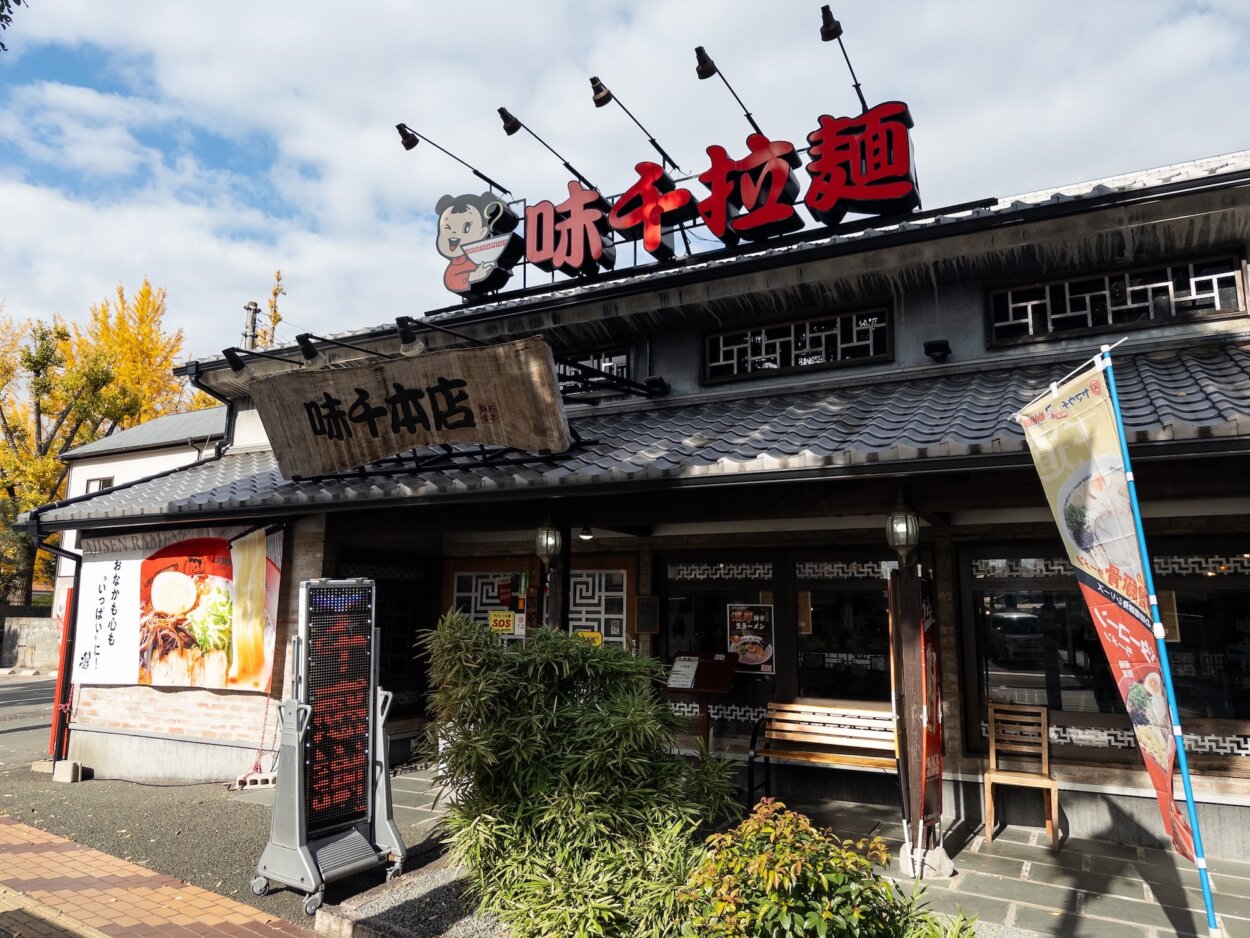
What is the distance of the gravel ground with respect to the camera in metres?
5.04

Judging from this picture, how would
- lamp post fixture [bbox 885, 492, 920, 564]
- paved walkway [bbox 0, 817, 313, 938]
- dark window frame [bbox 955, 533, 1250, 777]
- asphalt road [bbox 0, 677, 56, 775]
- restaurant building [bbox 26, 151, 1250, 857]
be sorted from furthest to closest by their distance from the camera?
asphalt road [bbox 0, 677, 56, 775] < dark window frame [bbox 955, 533, 1250, 777] < restaurant building [bbox 26, 151, 1250, 857] < lamp post fixture [bbox 885, 492, 920, 564] < paved walkway [bbox 0, 817, 313, 938]

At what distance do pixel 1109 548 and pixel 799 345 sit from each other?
584 cm

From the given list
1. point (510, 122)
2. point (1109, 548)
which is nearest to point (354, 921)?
point (1109, 548)

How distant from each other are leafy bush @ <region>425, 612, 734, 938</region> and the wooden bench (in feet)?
7.85

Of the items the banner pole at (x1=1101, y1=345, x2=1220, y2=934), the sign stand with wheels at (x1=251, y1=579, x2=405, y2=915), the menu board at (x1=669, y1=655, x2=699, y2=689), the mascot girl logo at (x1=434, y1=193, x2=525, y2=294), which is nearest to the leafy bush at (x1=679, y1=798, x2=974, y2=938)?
the banner pole at (x1=1101, y1=345, x2=1220, y2=934)

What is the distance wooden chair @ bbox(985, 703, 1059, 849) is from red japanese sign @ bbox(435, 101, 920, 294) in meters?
5.17

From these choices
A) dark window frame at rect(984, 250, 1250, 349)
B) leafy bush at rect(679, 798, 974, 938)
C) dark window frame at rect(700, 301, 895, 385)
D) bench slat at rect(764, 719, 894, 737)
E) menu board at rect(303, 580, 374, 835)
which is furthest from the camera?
dark window frame at rect(700, 301, 895, 385)

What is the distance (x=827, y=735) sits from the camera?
7.76 m

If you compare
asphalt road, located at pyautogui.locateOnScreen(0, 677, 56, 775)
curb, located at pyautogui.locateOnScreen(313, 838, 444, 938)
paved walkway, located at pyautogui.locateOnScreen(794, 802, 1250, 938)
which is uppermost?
paved walkway, located at pyautogui.locateOnScreen(794, 802, 1250, 938)

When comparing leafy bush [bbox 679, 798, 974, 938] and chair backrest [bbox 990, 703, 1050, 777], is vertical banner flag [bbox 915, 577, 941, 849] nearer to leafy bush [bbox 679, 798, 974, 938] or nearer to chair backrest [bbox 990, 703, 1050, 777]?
chair backrest [bbox 990, 703, 1050, 777]

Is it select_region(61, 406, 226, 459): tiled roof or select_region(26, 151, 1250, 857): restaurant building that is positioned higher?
select_region(61, 406, 226, 459): tiled roof

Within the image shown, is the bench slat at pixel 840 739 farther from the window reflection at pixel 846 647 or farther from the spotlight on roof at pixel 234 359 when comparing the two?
the spotlight on roof at pixel 234 359

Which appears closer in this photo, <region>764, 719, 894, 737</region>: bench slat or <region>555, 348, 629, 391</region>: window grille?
<region>764, 719, 894, 737</region>: bench slat

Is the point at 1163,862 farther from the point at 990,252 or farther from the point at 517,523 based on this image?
the point at 517,523
